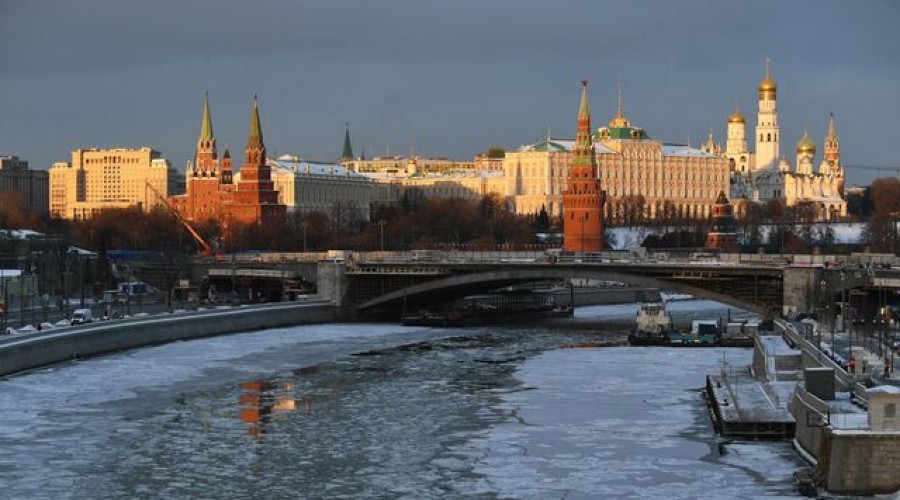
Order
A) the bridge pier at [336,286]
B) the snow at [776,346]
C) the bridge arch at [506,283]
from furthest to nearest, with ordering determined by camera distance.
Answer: the bridge pier at [336,286], the bridge arch at [506,283], the snow at [776,346]

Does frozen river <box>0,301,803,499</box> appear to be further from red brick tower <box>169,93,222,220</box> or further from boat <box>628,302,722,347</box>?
red brick tower <box>169,93,222,220</box>

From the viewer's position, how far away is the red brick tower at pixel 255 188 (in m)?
150

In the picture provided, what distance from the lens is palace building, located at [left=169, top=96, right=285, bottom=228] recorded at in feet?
495

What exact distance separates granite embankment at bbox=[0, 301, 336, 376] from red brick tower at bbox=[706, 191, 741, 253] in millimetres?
57460

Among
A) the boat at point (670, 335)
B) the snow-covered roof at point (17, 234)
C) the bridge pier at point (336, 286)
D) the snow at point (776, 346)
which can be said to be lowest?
the boat at point (670, 335)

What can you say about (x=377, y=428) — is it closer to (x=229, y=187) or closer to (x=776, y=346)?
(x=776, y=346)

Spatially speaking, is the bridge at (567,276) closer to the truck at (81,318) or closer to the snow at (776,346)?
the snow at (776,346)

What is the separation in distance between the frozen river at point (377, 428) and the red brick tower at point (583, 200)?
72.3 meters

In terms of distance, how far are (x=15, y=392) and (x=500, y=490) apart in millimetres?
17811

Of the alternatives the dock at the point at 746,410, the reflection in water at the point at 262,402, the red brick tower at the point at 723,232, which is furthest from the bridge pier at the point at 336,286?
the red brick tower at the point at 723,232

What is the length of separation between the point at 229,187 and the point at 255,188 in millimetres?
22117

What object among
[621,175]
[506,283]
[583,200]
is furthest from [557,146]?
[506,283]

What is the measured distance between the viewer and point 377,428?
37.3 m

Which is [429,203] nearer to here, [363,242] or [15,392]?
[363,242]
